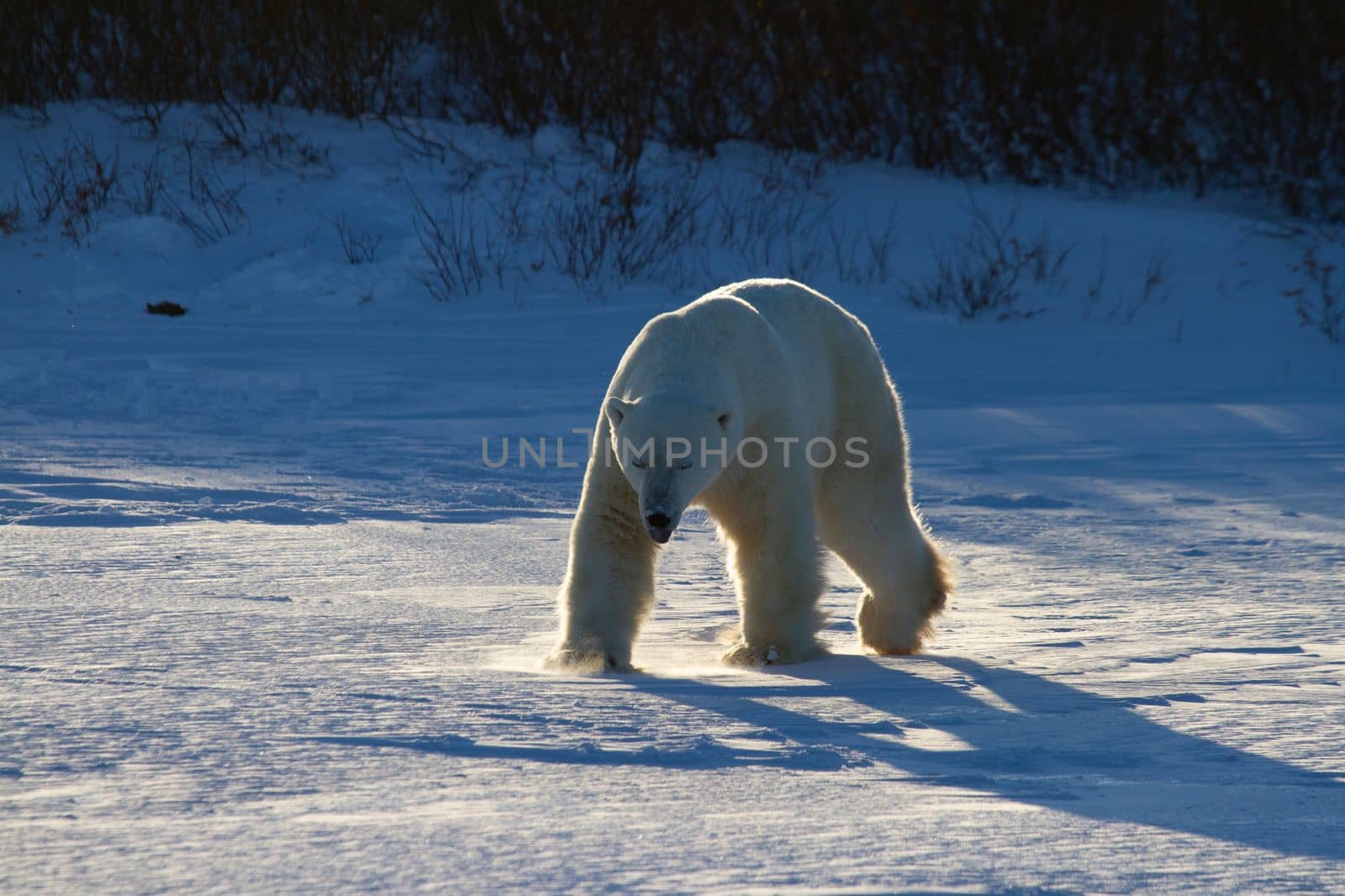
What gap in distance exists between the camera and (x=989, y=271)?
32.1 feet

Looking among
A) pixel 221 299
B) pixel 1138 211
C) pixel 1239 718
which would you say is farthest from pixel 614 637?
pixel 1138 211

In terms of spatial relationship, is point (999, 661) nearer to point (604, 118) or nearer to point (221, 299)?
point (221, 299)

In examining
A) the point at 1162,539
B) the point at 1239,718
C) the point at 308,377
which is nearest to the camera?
the point at 1239,718

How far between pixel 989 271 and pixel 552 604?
21.3ft

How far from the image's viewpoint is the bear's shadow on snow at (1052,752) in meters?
2.18

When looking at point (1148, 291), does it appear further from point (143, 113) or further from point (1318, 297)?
point (143, 113)

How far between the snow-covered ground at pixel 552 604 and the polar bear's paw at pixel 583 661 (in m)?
0.10

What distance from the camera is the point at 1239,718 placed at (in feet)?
9.00

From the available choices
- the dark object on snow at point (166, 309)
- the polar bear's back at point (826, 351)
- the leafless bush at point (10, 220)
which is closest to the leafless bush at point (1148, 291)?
the dark object on snow at point (166, 309)

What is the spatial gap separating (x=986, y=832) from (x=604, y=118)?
1112 cm

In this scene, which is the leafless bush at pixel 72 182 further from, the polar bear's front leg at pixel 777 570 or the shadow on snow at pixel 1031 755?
the shadow on snow at pixel 1031 755

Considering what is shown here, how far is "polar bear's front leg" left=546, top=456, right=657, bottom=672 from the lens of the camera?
130 inches

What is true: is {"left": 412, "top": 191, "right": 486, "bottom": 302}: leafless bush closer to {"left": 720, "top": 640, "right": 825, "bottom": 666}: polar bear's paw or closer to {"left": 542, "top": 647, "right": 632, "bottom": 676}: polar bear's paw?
{"left": 720, "top": 640, "right": 825, "bottom": 666}: polar bear's paw

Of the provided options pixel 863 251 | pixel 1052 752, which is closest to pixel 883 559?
pixel 1052 752
